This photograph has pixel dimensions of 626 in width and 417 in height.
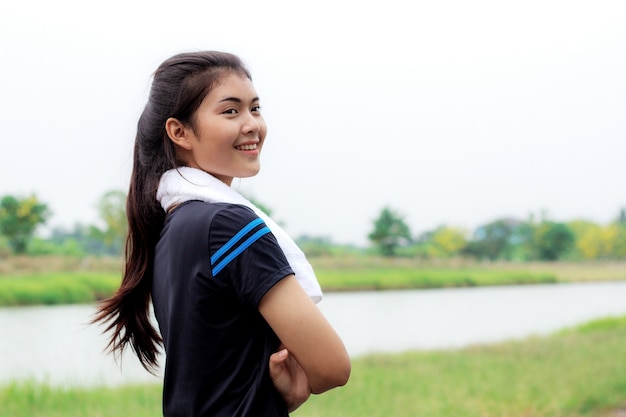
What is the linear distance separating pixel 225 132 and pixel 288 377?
49cm

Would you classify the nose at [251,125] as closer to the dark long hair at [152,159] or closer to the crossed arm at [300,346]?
the dark long hair at [152,159]

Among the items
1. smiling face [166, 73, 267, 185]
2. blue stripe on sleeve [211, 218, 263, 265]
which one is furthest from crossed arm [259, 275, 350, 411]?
smiling face [166, 73, 267, 185]

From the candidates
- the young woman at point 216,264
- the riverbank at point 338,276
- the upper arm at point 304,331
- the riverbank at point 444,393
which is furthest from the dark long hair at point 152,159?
the riverbank at point 338,276

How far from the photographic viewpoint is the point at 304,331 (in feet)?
4.27

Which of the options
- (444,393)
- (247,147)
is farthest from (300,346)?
(444,393)

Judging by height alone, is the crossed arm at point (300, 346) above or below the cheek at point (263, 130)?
below

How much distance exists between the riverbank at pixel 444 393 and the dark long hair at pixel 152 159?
3745 millimetres

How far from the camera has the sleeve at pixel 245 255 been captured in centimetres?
129

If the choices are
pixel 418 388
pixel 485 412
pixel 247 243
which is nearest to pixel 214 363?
pixel 247 243

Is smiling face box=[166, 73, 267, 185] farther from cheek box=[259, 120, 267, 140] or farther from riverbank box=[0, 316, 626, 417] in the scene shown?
riverbank box=[0, 316, 626, 417]

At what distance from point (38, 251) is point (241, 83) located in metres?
17.8

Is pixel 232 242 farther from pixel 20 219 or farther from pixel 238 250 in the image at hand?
pixel 20 219

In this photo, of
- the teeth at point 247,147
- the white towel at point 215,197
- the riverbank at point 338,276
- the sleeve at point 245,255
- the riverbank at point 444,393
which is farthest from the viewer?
the riverbank at point 338,276

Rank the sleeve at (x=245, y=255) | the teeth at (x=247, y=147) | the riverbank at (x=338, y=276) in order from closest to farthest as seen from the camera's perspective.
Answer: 1. the sleeve at (x=245, y=255)
2. the teeth at (x=247, y=147)
3. the riverbank at (x=338, y=276)
